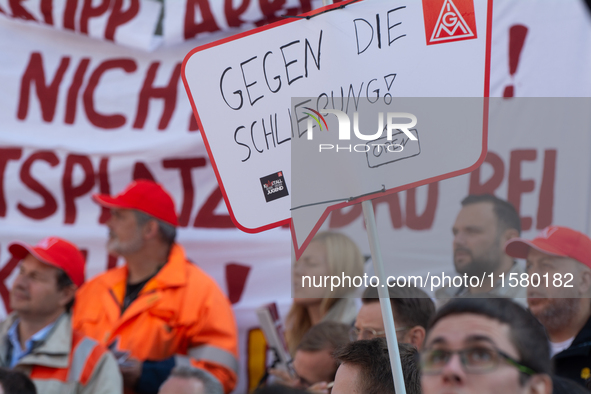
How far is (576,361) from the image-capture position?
7.29 feet

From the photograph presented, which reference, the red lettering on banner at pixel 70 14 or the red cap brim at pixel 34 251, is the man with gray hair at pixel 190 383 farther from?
the red lettering on banner at pixel 70 14

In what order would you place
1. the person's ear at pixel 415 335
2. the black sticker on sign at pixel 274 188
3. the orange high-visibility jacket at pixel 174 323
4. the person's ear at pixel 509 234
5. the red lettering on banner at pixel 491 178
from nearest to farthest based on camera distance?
the black sticker on sign at pixel 274 188
the person's ear at pixel 415 335
the person's ear at pixel 509 234
the orange high-visibility jacket at pixel 174 323
the red lettering on banner at pixel 491 178

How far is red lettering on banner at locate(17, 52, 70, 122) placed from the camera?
4293 mm

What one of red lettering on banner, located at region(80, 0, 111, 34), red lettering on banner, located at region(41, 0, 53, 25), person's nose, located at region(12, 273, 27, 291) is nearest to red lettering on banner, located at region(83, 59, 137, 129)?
red lettering on banner, located at region(80, 0, 111, 34)

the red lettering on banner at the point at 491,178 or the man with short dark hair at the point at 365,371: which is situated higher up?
the red lettering on banner at the point at 491,178

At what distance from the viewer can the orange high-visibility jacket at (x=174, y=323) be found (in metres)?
3.35

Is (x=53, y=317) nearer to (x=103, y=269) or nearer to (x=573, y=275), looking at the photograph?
(x=103, y=269)

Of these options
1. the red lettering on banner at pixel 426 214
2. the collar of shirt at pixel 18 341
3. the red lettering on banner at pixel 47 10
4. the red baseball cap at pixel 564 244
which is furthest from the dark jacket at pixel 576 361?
the red lettering on banner at pixel 47 10

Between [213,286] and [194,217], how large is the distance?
65 cm

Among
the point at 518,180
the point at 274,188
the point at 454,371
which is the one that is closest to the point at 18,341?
the point at 274,188

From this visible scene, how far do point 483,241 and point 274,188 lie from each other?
1.34 metres

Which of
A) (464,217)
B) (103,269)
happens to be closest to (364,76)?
(464,217)

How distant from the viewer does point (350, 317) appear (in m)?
2.96

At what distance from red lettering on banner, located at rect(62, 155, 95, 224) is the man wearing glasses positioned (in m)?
3.26
